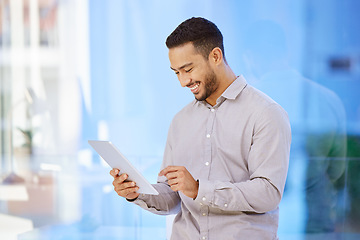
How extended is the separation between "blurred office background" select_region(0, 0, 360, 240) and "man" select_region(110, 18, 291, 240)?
1.39 m

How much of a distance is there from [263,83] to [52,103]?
1599mm

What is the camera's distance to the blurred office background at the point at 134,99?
3.35 metres

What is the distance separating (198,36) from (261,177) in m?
0.51

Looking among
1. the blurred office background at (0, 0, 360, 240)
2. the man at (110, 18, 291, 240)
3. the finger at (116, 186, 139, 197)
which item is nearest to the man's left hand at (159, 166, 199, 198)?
the man at (110, 18, 291, 240)

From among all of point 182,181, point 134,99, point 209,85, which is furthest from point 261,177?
point 134,99

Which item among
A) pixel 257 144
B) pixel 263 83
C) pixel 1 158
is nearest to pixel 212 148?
pixel 257 144

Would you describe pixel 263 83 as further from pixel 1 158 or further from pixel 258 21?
pixel 1 158

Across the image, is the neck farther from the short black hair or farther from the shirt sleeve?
the shirt sleeve

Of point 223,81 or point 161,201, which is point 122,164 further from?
point 223,81

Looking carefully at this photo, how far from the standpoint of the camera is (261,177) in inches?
61.4

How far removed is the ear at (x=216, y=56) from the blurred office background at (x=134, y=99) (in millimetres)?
1586

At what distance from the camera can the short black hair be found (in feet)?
5.55

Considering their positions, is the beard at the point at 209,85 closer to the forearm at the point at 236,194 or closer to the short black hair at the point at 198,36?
the short black hair at the point at 198,36

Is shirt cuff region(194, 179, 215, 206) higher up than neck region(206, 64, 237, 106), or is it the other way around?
neck region(206, 64, 237, 106)
